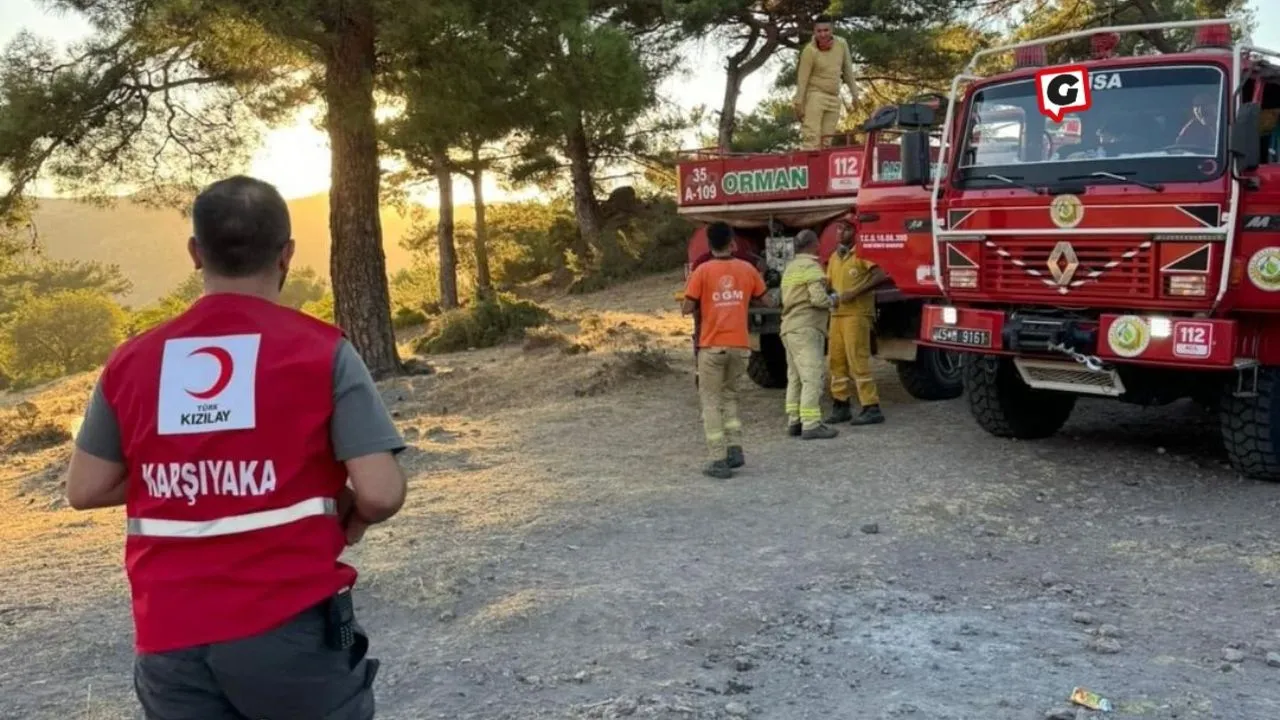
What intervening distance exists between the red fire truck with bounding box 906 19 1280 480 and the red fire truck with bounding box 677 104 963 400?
477mm

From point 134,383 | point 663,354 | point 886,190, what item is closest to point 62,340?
point 663,354

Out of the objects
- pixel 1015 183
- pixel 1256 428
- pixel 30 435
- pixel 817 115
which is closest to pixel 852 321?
pixel 1015 183

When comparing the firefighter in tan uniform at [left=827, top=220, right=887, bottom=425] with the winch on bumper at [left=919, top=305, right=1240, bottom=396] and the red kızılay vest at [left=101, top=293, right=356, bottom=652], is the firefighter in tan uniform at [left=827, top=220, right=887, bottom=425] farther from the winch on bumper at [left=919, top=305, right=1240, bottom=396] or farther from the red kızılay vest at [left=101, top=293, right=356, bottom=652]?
the red kızılay vest at [left=101, top=293, right=356, bottom=652]

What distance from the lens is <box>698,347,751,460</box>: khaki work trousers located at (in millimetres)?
7723

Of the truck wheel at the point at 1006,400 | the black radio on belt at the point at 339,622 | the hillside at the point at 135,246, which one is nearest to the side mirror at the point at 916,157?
the truck wheel at the point at 1006,400

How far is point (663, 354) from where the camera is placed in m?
13.5

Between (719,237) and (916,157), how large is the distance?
1.50m

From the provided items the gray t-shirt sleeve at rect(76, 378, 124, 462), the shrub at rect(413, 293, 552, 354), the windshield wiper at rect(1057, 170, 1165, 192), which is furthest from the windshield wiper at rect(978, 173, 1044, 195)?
the shrub at rect(413, 293, 552, 354)

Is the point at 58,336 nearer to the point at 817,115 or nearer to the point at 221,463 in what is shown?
the point at 817,115

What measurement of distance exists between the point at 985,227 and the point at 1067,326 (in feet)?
2.82

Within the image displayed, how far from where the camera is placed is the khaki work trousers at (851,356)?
361 inches

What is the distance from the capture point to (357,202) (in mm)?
13336

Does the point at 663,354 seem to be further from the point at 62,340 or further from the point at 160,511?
the point at 62,340

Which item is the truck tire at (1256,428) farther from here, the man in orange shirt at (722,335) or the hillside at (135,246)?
the hillside at (135,246)
